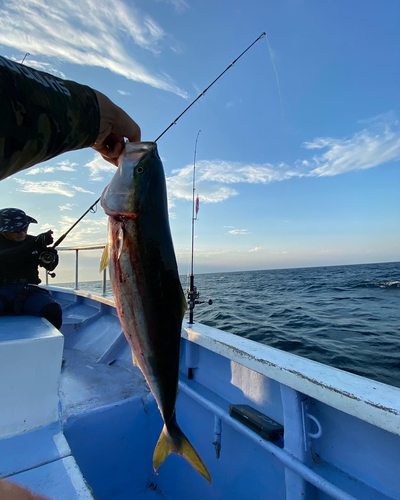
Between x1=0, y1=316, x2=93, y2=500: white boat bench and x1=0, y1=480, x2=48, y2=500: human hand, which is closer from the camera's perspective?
x1=0, y1=480, x2=48, y2=500: human hand

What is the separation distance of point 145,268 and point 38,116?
75 cm

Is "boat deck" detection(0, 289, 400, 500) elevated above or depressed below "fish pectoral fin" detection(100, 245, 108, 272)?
below

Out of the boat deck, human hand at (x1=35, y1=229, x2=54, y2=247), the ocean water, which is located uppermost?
human hand at (x1=35, y1=229, x2=54, y2=247)

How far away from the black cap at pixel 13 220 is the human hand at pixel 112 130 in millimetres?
2448

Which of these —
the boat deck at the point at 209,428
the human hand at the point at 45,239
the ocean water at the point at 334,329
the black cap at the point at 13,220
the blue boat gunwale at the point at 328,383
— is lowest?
the ocean water at the point at 334,329

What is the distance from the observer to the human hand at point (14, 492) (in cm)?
116

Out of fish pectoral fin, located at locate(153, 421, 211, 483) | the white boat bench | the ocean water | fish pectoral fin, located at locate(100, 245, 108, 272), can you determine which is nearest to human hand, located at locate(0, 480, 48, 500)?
the white boat bench

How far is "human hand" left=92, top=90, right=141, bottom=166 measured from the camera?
1238mm

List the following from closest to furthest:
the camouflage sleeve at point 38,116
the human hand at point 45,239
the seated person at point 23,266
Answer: the camouflage sleeve at point 38,116
the seated person at point 23,266
the human hand at point 45,239

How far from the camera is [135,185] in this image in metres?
1.49

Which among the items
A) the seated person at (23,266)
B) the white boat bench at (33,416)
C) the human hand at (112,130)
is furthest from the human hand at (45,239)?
the human hand at (112,130)

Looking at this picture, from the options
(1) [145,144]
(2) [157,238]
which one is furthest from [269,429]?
(1) [145,144]

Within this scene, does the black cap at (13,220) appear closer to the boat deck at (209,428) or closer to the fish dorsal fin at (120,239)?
the boat deck at (209,428)

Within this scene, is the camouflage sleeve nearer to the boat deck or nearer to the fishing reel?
the boat deck
